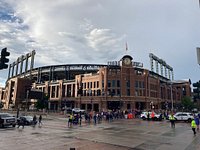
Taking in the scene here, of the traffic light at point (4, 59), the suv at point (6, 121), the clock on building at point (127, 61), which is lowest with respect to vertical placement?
the suv at point (6, 121)

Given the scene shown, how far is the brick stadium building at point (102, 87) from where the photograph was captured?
72.9 metres

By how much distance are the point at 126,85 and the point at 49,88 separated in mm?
45701

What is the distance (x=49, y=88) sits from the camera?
339 ft

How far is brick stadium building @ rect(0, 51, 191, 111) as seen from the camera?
7294 cm

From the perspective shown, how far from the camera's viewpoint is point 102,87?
75375 millimetres

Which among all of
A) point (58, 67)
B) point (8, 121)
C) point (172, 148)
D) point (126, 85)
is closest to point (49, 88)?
point (58, 67)

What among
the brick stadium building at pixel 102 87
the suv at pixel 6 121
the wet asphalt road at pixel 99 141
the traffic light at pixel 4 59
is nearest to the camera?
the traffic light at pixel 4 59

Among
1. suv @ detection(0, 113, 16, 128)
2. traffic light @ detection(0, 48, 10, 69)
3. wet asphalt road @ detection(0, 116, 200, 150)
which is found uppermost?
traffic light @ detection(0, 48, 10, 69)

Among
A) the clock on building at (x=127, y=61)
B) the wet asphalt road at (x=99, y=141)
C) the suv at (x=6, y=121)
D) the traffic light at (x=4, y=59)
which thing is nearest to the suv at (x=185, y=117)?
the wet asphalt road at (x=99, y=141)

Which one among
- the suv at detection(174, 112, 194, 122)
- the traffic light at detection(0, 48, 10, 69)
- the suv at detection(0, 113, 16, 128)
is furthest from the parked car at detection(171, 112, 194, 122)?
the traffic light at detection(0, 48, 10, 69)

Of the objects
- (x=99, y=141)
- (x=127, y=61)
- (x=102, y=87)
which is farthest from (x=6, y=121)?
(x=127, y=61)

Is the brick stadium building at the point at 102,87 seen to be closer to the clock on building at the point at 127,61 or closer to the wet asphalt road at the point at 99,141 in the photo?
the clock on building at the point at 127,61

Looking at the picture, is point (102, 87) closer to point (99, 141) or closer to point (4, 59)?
point (99, 141)

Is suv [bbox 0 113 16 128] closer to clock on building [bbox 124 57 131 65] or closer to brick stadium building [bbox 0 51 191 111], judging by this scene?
brick stadium building [bbox 0 51 191 111]
